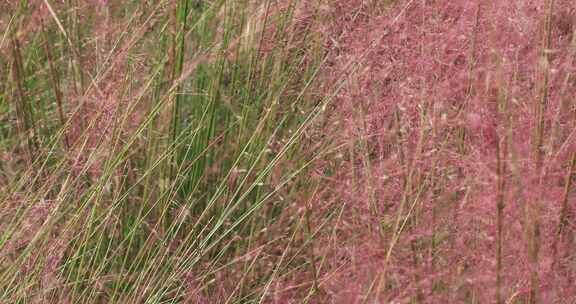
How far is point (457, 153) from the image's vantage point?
158 cm

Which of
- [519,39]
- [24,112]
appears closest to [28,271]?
[24,112]

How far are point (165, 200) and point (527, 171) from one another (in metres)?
0.67

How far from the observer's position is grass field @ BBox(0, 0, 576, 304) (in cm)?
153

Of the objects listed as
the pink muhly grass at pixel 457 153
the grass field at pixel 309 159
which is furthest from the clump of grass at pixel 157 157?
the pink muhly grass at pixel 457 153

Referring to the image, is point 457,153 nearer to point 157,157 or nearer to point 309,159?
point 309,159

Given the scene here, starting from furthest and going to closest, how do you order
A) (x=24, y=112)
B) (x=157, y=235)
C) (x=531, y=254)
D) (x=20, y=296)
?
(x=24, y=112)
(x=157, y=235)
(x=20, y=296)
(x=531, y=254)

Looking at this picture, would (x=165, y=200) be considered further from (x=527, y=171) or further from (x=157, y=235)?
(x=527, y=171)

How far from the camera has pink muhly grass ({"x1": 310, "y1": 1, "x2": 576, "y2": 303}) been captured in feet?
4.87

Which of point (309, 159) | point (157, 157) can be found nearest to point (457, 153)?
point (309, 159)

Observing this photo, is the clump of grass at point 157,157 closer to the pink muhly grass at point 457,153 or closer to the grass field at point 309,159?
the grass field at point 309,159

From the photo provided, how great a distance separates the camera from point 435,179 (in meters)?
1.66

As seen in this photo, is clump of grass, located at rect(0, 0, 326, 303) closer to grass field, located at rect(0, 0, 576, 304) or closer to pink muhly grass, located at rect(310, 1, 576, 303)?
grass field, located at rect(0, 0, 576, 304)

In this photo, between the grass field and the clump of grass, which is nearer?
the grass field

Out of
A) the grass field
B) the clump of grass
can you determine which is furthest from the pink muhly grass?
the clump of grass
